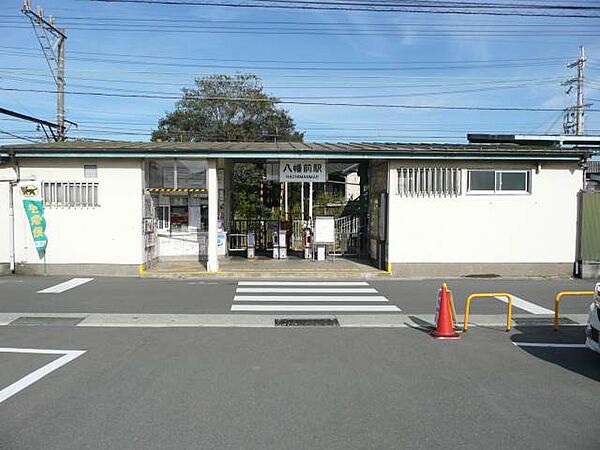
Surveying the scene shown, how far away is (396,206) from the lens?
1667 cm

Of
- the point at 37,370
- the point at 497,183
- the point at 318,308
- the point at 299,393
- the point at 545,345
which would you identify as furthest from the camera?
the point at 497,183

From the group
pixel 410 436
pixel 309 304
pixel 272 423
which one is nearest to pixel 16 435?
pixel 272 423

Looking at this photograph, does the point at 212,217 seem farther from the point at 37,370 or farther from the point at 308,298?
the point at 37,370

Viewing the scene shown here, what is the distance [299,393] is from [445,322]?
12.6 ft

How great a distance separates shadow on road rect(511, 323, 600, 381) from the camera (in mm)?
7523

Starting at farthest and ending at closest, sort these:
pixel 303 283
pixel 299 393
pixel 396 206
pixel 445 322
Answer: pixel 396 206
pixel 303 283
pixel 445 322
pixel 299 393

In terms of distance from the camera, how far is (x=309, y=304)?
12414 millimetres

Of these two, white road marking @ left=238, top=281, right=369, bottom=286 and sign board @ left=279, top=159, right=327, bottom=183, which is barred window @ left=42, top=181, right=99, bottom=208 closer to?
white road marking @ left=238, top=281, right=369, bottom=286

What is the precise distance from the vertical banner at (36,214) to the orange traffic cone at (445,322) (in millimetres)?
12125

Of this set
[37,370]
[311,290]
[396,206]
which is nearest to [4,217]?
[311,290]

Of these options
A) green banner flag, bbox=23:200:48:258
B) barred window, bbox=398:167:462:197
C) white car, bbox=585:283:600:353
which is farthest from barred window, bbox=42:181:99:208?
white car, bbox=585:283:600:353

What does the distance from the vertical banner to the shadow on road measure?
42.9 feet

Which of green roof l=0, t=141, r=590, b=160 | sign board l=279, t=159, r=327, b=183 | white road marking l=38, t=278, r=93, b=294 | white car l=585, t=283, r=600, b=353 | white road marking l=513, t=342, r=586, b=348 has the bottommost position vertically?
white road marking l=513, t=342, r=586, b=348

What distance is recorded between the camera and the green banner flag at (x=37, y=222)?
53.0 feet
